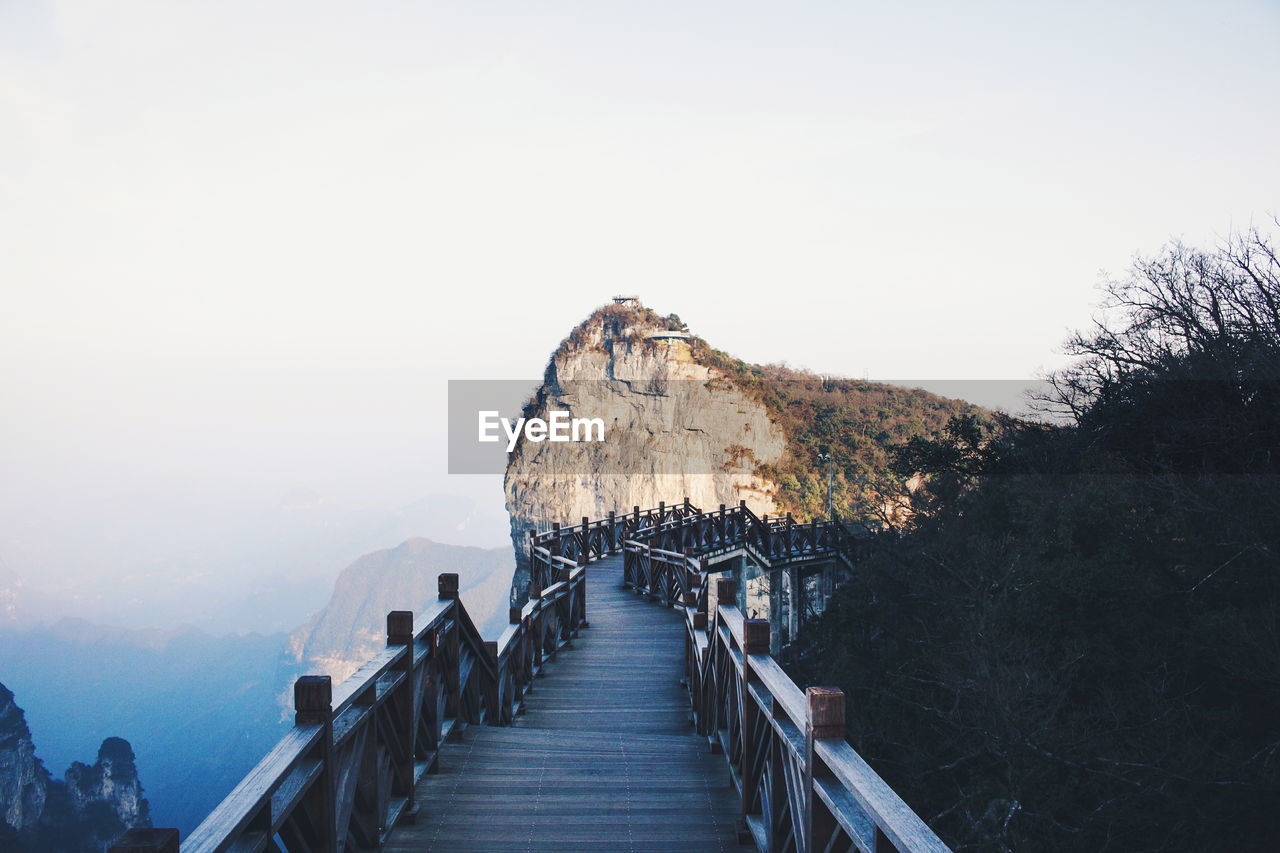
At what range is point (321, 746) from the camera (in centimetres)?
286

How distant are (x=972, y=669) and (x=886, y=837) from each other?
11.4 meters

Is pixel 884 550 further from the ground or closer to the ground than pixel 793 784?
closer to the ground

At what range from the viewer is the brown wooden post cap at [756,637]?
3771 millimetres

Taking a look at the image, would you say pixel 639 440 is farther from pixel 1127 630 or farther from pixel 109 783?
pixel 1127 630

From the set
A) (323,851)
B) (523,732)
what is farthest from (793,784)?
(523,732)

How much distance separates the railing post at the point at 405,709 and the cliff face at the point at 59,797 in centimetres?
3675

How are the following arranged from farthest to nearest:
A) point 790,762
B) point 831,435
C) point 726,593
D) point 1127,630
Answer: point 831,435 < point 1127,630 < point 726,593 < point 790,762

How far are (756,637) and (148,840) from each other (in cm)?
265

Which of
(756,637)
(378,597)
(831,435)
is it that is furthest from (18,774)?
(378,597)

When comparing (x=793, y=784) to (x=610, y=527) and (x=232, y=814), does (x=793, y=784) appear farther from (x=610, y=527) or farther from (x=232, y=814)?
(x=610, y=527)

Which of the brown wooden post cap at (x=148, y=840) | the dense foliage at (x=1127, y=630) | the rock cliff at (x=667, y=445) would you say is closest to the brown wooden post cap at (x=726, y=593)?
the brown wooden post cap at (x=148, y=840)

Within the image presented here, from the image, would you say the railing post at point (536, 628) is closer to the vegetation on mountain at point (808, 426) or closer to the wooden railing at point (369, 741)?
the wooden railing at point (369, 741)

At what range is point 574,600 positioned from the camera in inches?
476

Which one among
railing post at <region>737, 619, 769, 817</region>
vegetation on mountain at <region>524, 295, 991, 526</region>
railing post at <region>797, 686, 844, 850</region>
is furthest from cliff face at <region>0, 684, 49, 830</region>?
railing post at <region>797, 686, 844, 850</region>
